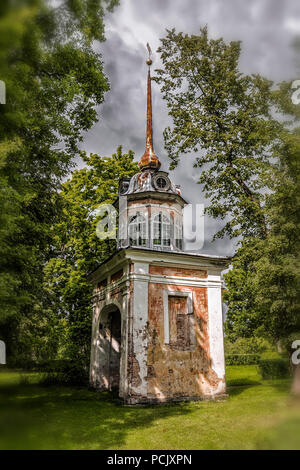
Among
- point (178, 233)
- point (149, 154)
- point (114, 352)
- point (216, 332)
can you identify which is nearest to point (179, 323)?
point (216, 332)

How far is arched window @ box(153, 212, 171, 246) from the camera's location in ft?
48.8

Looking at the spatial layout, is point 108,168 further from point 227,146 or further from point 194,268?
point 194,268

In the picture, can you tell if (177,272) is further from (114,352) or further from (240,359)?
(240,359)

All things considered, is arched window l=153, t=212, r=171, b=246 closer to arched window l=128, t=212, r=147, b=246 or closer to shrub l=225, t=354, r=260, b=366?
arched window l=128, t=212, r=147, b=246

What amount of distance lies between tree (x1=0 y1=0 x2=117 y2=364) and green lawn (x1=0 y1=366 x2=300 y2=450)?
2181 mm

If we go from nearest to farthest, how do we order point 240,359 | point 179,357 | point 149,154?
point 179,357
point 149,154
point 240,359

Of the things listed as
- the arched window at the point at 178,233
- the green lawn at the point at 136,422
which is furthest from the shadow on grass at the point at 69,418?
the arched window at the point at 178,233

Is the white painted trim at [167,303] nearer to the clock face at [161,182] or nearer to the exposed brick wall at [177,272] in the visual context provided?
the exposed brick wall at [177,272]

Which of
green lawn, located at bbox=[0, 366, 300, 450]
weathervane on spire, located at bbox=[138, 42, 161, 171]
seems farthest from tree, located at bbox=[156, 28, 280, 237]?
green lawn, located at bbox=[0, 366, 300, 450]

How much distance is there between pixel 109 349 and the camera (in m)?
15.8

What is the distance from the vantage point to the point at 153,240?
48.6 ft

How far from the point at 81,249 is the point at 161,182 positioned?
24.4 feet

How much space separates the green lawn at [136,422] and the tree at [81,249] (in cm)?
500
